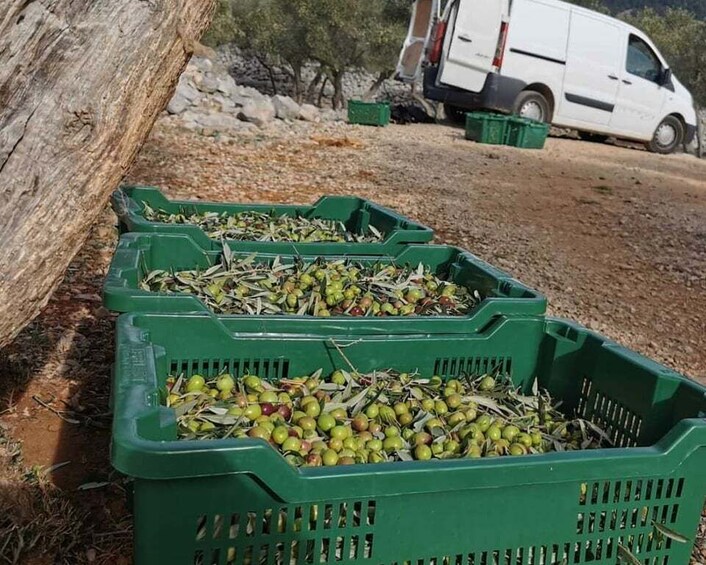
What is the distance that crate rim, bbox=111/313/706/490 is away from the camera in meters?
1.54

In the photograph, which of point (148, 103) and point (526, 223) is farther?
point (526, 223)

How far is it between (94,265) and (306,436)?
12.9 feet

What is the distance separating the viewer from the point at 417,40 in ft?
53.1

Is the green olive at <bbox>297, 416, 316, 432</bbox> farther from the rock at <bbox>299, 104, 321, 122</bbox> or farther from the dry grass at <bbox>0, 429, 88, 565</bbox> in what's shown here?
the rock at <bbox>299, 104, 321, 122</bbox>

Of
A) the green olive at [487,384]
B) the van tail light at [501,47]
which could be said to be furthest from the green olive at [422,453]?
the van tail light at [501,47]

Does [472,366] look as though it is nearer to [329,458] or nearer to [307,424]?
[307,424]

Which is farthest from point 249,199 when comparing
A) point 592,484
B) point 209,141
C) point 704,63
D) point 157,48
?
point 704,63

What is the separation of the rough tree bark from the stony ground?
0.92 metres

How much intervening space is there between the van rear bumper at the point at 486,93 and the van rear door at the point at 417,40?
0.64 meters

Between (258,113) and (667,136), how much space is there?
9.43m

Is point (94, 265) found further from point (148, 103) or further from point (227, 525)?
point (227, 525)

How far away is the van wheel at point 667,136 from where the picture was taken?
16906 mm

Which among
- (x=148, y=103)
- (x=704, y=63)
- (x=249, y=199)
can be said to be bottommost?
(x=249, y=199)

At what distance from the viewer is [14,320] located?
2424mm
